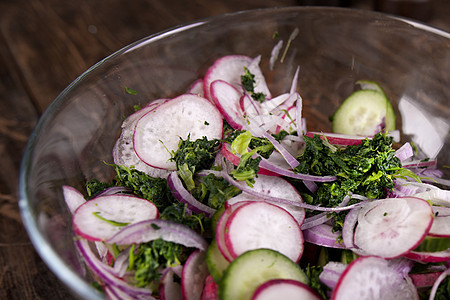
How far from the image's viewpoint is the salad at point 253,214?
46.7 inches

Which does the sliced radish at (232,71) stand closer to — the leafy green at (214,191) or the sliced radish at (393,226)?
the leafy green at (214,191)

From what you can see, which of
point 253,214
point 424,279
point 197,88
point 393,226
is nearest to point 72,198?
point 253,214

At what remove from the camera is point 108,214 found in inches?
51.6

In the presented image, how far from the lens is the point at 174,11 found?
3236 mm

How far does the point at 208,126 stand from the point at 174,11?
1876 mm

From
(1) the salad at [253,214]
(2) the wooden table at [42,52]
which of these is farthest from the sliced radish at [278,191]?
(2) the wooden table at [42,52]

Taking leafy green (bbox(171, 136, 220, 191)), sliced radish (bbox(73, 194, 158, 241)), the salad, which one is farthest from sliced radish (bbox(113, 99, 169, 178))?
sliced radish (bbox(73, 194, 158, 241))

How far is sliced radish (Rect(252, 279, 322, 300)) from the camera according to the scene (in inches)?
42.1

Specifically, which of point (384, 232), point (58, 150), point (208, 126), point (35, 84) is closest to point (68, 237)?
point (58, 150)

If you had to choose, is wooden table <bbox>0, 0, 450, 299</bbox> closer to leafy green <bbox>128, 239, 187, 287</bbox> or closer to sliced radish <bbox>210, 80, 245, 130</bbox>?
leafy green <bbox>128, 239, 187, 287</bbox>

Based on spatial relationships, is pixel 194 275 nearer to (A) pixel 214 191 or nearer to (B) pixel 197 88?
(A) pixel 214 191

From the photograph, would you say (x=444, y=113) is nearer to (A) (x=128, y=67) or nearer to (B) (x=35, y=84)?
(A) (x=128, y=67)

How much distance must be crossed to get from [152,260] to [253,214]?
0.99ft

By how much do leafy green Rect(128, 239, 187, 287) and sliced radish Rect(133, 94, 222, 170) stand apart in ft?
1.27
